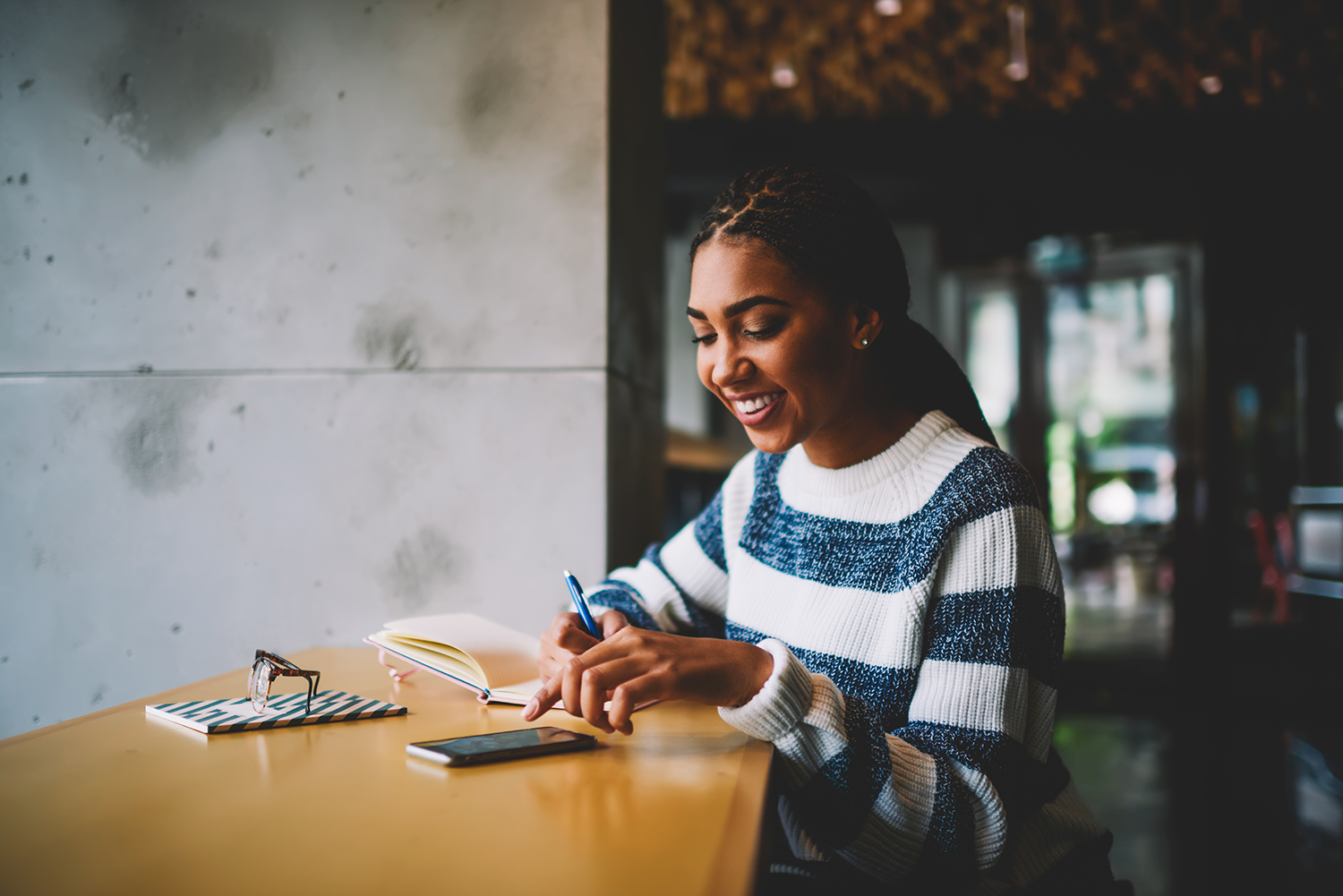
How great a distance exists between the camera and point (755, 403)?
1159 millimetres

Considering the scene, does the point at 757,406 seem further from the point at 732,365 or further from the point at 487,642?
the point at 487,642

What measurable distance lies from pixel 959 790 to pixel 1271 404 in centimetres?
597

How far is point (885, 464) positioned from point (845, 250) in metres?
0.29

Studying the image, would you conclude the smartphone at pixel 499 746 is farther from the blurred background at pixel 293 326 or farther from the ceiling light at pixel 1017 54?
the ceiling light at pixel 1017 54

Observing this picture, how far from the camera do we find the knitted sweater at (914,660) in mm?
886

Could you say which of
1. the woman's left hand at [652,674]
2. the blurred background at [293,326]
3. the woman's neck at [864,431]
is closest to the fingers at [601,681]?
the woman's left hand at [652,674]

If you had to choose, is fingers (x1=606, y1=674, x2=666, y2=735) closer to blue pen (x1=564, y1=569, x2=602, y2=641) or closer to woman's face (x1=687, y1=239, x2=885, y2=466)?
blue pen (x1=564, y1=569, x2=602, y2=641)

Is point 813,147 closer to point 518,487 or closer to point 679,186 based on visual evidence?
point 679,186

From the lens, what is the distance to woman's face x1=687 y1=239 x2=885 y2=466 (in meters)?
1.12

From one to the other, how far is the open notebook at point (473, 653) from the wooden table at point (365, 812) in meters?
0.10

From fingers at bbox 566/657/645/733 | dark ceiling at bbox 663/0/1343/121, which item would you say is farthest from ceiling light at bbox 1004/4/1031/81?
fingers at bbox 566/657/645/733

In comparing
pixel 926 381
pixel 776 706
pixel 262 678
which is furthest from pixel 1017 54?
pixel 262 678

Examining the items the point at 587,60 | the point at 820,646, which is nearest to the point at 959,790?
the point at 820,646

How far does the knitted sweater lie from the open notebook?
9.3 inches
